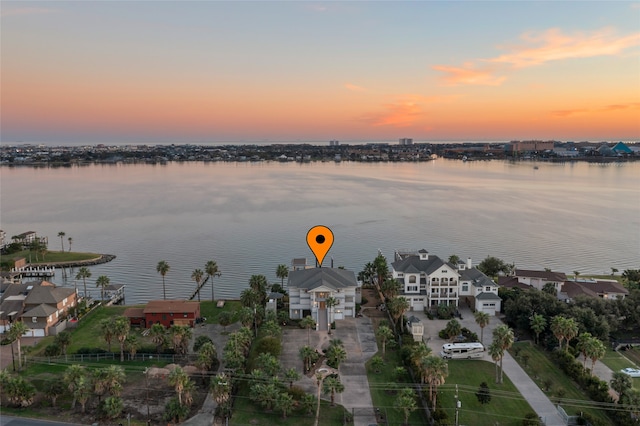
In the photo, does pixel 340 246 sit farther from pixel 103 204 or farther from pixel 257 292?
pixel 103 204

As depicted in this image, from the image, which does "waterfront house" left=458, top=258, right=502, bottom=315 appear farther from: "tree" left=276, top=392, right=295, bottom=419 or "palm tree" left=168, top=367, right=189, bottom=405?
"palm tree" left=168, top=367, right=189, bottom=405

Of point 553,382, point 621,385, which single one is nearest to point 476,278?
point 553,382

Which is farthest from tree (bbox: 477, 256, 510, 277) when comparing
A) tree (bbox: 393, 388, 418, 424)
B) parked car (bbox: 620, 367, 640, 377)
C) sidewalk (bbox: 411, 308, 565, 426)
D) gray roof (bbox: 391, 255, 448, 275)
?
tree (bbox: 393, 388, 418, 424)

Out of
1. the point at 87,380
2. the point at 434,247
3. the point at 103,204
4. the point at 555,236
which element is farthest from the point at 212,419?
the point at 103,204

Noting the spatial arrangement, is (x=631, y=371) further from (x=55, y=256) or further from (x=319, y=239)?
(x=55, y=256)

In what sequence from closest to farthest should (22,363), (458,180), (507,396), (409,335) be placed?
(507,396) < (22,363) < (409,335) < (458,180)

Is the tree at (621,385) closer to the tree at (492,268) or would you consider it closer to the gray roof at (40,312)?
the tree at (492,268)
